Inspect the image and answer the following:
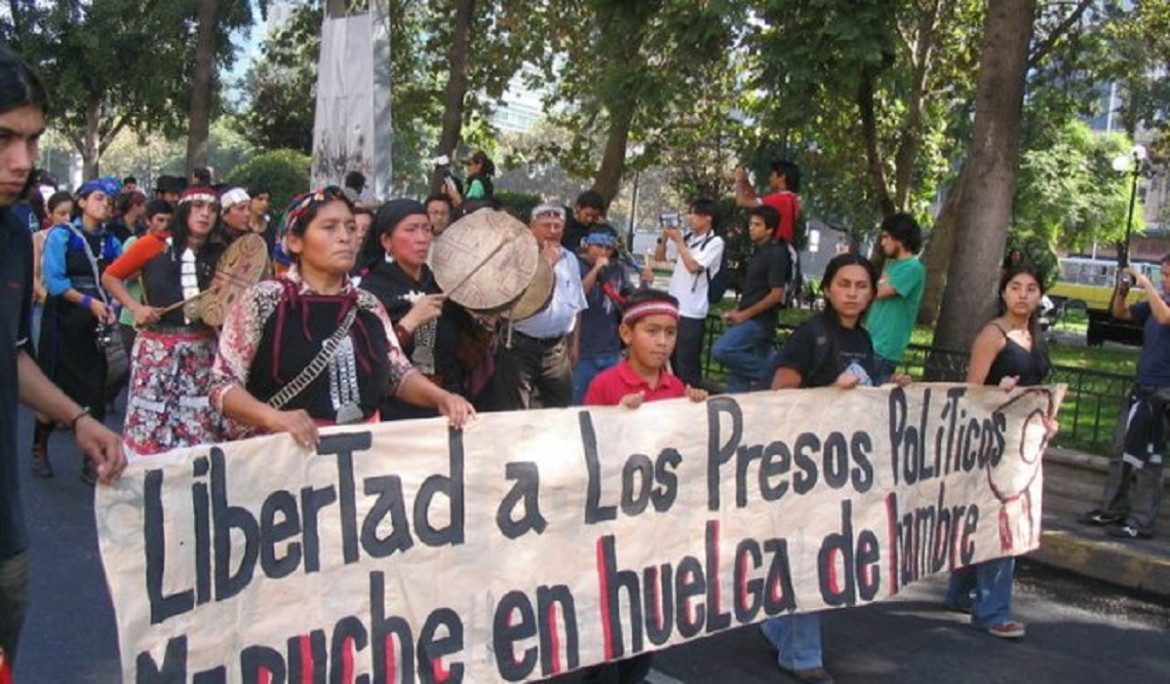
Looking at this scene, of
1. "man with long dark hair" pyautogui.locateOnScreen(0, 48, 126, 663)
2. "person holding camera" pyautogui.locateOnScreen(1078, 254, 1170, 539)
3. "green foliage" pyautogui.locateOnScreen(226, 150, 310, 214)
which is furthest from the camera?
"green foliage" pyautogui.locateOnScreen(226, 150, 310, 214)

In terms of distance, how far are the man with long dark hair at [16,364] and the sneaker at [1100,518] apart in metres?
6.25

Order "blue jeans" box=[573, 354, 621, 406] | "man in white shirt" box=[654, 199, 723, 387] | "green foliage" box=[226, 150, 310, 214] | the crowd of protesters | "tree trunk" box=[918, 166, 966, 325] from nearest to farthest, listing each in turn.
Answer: the crowd of protesters < "blue jeans" box=[573, 354, 621, 406] < "man in white shirt" box=[654, 199, 723, 387] < "tree trunk" box=[918, 166, 966, 325] < "green foliage" box=[226, 150, 310, 214]

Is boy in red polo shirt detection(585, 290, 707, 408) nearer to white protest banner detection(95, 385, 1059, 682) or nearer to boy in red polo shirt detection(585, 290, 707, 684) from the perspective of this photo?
boy in red polo shirt detection(585, 290, 707, 684)

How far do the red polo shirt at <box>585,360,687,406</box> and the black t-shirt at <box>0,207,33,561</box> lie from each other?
82.4 inches

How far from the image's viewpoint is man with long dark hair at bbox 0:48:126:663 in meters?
Result: 2.41

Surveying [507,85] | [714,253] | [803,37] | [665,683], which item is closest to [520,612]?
[665,683]

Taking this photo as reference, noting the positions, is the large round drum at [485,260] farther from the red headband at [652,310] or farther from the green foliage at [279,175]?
the green foliage at [279,175]

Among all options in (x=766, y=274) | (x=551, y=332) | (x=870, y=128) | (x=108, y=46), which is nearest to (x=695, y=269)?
(x=766, y=274)

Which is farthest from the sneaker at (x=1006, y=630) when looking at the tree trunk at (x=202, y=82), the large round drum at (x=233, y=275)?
the tree trunk at (x=202, y=82)

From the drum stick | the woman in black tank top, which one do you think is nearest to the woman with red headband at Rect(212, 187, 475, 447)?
the drum stick

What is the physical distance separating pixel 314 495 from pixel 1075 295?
1342 inches

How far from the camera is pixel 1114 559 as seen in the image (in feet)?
21.9

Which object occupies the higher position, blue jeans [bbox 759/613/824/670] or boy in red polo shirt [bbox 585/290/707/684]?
boy in red polo shirt [bbox 585/290/707/684]

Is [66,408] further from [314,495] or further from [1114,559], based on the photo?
[1114,559]
